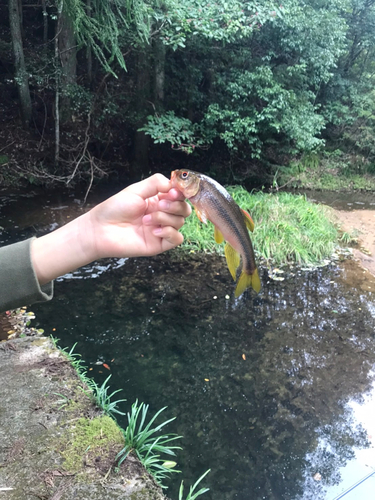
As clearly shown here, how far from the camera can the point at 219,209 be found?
5.61 feet

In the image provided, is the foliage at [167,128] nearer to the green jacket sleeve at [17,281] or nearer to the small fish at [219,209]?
the small fish at [219,209]

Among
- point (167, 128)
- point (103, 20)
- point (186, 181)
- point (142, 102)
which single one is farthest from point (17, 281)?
point (142, 102)

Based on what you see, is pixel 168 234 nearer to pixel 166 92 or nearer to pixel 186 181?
pixel 186 181

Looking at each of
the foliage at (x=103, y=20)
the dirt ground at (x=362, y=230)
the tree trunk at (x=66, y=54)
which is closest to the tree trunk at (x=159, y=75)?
the tree trunk at (x=66, y=54)

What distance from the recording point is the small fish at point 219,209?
1.63m

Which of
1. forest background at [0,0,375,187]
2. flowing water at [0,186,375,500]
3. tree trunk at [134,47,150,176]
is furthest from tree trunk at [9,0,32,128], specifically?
flowing water at [0,186,375,500]

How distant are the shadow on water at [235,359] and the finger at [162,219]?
216 cm

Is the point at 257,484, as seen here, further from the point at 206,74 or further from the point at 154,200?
the point at 206,74

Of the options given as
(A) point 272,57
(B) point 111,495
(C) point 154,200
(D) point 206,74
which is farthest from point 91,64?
(B) point 111,495

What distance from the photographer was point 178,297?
200 inches

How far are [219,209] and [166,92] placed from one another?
933cm

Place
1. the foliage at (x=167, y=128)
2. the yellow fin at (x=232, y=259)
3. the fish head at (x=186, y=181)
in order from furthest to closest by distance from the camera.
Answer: the foliage at (x=167, y=128) < the yellow fin at (x=232, y=259) < the fish head at (x=186, y=181)

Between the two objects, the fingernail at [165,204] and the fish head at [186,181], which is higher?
the fish head at [186,181]

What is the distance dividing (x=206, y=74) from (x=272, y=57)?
179 cm
